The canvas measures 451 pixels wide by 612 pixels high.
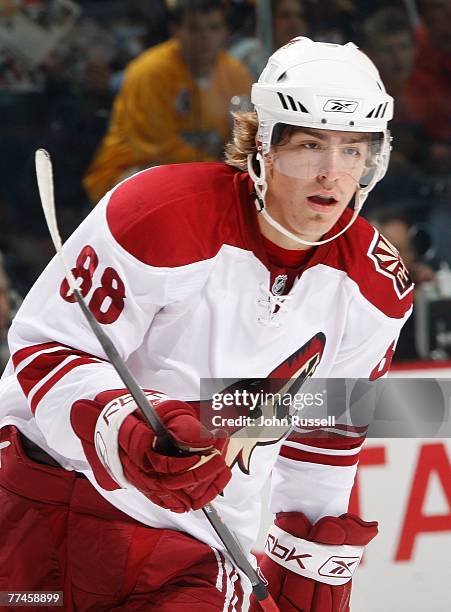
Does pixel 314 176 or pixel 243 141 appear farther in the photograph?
pixel 243 141

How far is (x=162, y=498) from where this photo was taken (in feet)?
4.83

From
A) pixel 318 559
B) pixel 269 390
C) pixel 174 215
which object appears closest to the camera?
pixel 174 215

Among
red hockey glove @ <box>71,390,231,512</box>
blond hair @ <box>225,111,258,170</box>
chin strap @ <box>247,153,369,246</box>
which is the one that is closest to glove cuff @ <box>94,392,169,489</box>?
red hockey glove @ <box>71,390,231,512</box>

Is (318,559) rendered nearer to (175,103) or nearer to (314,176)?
(314,176)

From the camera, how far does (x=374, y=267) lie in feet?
5.95

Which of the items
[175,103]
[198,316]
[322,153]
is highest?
[322,153]

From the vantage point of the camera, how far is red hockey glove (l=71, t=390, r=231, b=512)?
1.42 metres

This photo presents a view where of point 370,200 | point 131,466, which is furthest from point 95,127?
point 131,466

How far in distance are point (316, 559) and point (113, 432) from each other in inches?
25.5

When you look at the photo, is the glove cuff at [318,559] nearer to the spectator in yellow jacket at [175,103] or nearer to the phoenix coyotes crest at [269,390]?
the phoenix coyotes crest at [269,390]

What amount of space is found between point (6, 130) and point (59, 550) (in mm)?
1789

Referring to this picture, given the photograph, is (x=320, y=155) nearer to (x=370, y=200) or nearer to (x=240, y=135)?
(x=240, y=135)

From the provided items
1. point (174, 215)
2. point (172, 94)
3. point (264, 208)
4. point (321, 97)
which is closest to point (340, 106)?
point (321, 97)

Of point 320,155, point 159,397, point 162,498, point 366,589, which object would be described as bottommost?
point 366,589
